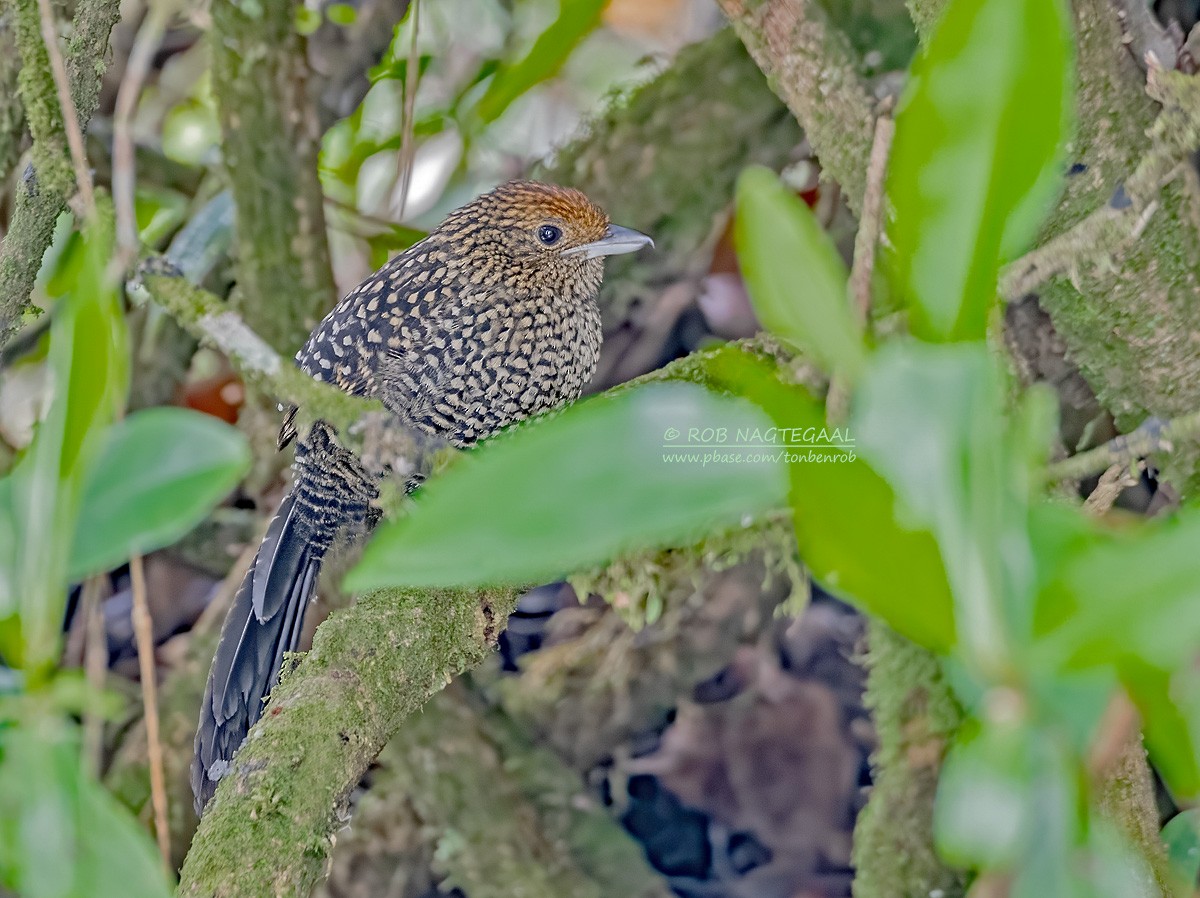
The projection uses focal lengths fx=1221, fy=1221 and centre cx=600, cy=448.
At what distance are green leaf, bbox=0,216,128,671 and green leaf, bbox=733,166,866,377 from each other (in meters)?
0.23

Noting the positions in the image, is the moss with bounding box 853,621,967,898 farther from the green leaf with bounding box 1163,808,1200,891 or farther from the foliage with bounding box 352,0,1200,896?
the foliage with bounding box 352,0,1200,896

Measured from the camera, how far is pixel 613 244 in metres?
2.29

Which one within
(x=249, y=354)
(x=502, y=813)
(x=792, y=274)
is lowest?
(x=502, y=813)

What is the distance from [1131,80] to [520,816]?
1.83 m

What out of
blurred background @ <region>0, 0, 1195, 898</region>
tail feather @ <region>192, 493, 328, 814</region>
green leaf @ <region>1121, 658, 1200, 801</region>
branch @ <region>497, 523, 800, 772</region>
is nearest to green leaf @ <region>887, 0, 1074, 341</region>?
green leaf @ <region>1121, 658, 1200, 801</region>

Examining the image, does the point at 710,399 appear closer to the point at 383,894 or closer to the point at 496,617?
the point at 496,617

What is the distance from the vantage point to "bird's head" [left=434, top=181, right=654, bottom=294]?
2322mm

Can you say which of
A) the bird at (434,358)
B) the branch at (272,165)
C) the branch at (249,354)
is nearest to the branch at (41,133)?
the branch at (249,354)

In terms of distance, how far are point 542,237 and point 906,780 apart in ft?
3.94

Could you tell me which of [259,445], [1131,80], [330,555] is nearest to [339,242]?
[259,445]

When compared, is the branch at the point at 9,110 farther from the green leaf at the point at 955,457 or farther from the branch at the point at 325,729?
the green leaf at the point at 955,457

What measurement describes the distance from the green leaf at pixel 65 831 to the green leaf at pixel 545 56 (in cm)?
238

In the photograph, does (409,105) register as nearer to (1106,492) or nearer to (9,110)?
(9,110)

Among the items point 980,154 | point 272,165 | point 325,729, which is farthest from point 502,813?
point 980,154
